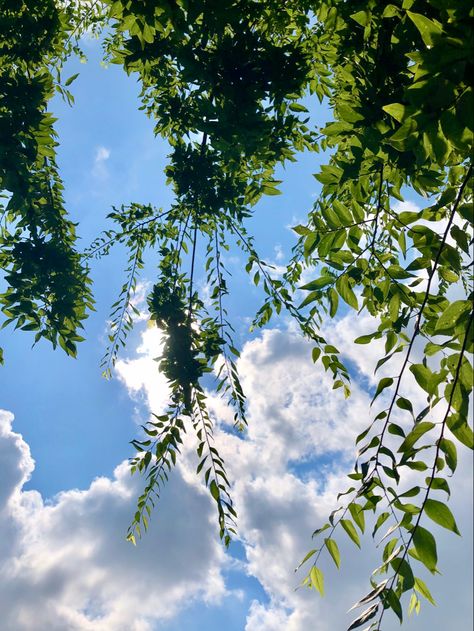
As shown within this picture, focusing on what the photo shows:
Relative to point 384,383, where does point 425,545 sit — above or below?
below

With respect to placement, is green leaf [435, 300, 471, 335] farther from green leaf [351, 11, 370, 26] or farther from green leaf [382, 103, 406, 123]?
green leaf [351, 11, 370, 26]

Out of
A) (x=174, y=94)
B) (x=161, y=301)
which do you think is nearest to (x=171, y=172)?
(x=174, y=94)

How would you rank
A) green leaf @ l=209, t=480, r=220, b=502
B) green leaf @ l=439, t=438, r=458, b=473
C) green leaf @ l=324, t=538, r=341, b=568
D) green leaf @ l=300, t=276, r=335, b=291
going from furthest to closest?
green leaf @ l=209, t=480, r=220, b=502
green leaf @ l=300, t=276, r=335, b=291
green leaf @ l=324, t=538, r=341, b=568
green leaf @ l=439, t=438, r=458, b=473

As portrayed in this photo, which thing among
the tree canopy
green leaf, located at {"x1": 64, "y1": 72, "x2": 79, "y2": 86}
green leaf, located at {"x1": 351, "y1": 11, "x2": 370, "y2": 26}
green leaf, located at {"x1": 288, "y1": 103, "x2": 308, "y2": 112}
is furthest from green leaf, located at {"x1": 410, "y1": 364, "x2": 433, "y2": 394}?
green leaf, located at {"x1": 64, "y1": 72, "x2": 79, "y2": 86}

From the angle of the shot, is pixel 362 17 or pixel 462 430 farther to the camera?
pixel 362 17

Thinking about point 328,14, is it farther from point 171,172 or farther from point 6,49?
point 6,49

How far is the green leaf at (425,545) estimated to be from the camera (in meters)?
1.07

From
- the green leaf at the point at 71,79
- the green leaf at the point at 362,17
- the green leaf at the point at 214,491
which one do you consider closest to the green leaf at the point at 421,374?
the green leaf at the point at 362,17

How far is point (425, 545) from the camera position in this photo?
3.50 ft

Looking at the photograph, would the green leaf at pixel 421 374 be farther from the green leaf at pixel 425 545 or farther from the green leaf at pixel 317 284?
the green leaf at pixel 317 284

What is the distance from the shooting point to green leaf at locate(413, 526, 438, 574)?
1066 millimetres

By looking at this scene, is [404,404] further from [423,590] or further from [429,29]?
[429,29]

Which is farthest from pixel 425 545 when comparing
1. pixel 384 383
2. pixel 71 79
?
pixel 71 79

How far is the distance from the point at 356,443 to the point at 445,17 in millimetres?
1264
